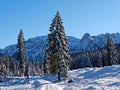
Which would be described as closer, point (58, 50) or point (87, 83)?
point (87, 83)

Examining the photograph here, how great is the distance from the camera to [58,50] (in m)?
56.9

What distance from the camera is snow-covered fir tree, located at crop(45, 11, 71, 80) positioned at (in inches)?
2210

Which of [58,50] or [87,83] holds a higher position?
[58,50]

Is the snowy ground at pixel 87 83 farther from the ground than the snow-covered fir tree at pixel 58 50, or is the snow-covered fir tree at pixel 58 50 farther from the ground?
the snow-covered fir tree at pixel 58 50

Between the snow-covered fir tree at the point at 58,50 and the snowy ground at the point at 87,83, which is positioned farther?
the snow-covered fir tree at the point at 58,50

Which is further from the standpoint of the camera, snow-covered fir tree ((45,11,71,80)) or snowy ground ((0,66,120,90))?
snow-covered fir tree ((45,11,71,80))

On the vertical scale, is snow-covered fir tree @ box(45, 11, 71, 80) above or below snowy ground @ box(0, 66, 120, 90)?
above

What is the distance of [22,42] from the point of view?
9294 centimetres

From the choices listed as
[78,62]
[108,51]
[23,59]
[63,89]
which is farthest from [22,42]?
[78,62]

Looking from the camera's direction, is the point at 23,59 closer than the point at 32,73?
Yes

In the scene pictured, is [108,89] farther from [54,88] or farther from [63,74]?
[63,74]

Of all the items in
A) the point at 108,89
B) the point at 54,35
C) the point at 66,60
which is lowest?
the point at 108,89

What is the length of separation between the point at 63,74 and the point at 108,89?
2253 centimetres

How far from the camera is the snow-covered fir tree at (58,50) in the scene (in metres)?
56.1
